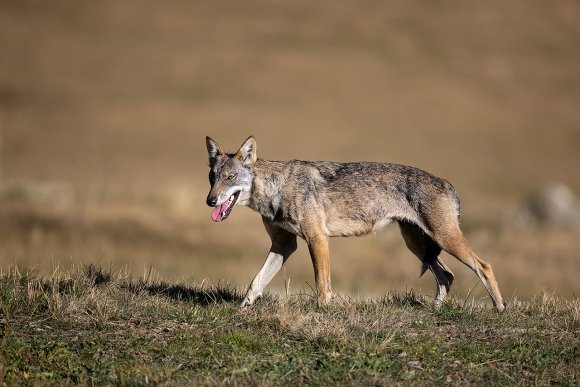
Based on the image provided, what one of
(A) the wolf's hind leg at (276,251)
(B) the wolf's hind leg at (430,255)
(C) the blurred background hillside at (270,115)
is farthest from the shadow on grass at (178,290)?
(C) the blurred background hillside at (270,115)

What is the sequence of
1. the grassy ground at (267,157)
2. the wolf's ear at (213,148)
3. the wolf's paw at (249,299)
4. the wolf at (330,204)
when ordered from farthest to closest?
the wolf's ear at (213,148), the wolf at (330,204), the wolf's paw at (249,299), the grassy ground at (267,157)

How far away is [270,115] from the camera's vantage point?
62.7m

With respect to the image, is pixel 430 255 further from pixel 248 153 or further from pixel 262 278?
pixel 248 153

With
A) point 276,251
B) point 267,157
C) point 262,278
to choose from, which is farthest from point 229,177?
point 267,157

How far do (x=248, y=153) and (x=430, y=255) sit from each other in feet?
9.71

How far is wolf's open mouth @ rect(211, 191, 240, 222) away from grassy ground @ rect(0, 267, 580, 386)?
110 centimetres

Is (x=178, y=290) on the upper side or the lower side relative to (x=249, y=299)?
lower

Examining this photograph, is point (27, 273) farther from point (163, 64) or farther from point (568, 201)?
point (163, 64)

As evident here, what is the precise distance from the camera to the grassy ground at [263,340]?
8.46 metres

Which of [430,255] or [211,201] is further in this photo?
[430,255]

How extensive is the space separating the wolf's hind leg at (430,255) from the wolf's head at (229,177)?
2372mm

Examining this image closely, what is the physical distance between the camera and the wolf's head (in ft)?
37.0

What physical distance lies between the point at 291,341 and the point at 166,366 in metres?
1.54

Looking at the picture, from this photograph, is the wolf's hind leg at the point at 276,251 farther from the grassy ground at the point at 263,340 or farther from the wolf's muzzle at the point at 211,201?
the wolf's muzzle at the point at 211,201
